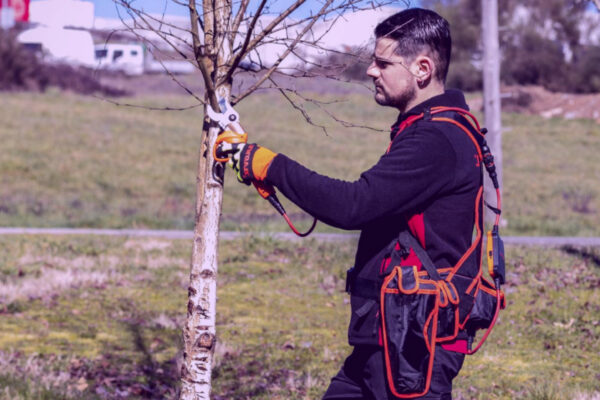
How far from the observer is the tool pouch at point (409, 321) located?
9.71 feet

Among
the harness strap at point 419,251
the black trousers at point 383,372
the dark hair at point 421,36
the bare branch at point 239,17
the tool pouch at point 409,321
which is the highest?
the bare branch at point 239,17

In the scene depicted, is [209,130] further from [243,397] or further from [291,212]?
[291,212]

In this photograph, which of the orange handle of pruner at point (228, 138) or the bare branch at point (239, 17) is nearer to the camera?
the orange handle of pruner at point (228, 138)

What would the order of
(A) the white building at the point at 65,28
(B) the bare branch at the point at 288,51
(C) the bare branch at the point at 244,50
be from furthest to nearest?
(A) the white building at the point at 65,28 < (B) the bare branch at the point at 288,51 < (C) the bare branch at the point at 244,50

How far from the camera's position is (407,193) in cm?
290

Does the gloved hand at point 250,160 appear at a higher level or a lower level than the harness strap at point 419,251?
higher

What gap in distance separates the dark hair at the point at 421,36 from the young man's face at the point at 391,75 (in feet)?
0.10

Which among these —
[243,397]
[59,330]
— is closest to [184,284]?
[59,330]

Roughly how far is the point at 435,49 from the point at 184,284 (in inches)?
292

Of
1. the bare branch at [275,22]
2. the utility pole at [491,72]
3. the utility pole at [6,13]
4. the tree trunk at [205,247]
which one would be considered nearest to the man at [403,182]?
the tree trunk at [205,247]

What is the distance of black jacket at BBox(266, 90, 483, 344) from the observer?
290cm

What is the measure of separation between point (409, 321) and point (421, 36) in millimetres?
1104

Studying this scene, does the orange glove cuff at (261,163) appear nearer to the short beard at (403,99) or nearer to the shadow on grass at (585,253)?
the short beard at (403,99)

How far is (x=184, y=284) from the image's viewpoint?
1011 centimetres
